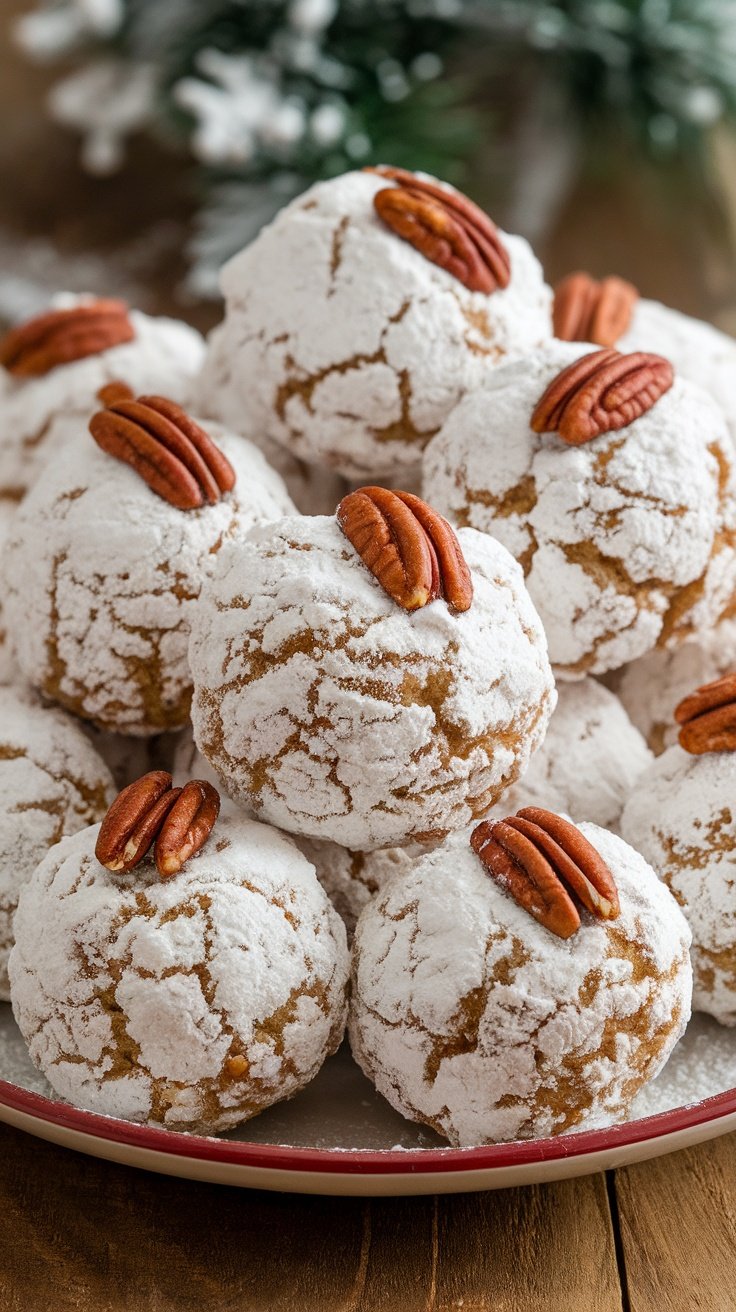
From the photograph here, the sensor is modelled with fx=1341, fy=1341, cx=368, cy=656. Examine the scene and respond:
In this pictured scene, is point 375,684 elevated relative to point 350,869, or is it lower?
elevated

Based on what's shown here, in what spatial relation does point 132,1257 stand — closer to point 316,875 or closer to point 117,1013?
point 117,1013

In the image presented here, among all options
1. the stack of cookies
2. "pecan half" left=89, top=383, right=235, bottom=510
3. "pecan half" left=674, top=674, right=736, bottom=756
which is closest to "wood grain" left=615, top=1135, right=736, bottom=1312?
the stack of cookies

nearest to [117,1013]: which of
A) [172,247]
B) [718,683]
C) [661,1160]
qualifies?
[661,1160]

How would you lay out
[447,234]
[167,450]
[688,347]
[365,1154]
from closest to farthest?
[365,1154] < [167,450] < [447,234] < [688,347]

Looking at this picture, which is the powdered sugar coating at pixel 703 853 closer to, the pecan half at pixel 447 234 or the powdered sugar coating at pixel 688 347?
the powdered sugar coating at pixel 688 347

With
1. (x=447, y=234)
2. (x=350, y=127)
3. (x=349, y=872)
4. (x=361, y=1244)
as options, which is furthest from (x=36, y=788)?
(x=350, y=127)

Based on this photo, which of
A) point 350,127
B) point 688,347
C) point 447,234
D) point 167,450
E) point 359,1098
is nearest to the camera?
point 359,1098

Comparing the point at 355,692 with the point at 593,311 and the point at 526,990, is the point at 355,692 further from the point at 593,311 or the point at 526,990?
the point at 593,311
